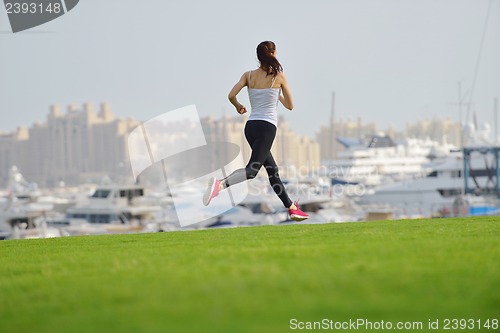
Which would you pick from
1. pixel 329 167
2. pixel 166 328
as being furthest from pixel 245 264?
pixel 329 167

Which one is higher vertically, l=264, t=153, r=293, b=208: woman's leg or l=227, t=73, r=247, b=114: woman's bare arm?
l=227, t=73, r=247, b=114: woman's bare arm

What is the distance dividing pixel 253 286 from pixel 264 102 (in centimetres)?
432

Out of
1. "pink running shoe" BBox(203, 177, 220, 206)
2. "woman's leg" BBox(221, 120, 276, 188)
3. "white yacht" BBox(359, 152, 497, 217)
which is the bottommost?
"white yacht" BBox(359, 152, 497, 217)

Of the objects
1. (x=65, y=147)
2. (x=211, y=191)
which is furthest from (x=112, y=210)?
(x=65, y=147)

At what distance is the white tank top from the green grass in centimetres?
195

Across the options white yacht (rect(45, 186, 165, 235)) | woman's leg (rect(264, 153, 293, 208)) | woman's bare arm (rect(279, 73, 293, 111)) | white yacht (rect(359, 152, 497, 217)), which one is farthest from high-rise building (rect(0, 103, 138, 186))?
woman's bare arm (rect(279, 73, 293, 111))

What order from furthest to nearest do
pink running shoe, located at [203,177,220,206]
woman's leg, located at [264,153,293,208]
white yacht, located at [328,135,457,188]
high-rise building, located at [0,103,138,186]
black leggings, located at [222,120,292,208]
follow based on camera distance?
1. high-rise building, located at [0,103,138,186]
2. white yacht, located at [328,135,457,188]
3. woman's leg, located at [264,153,293,208]
4. black leggings, located at [222,120,292,208]
5. pink running shoe, located at [203,177,220,206]

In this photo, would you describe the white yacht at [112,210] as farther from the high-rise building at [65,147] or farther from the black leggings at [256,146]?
the high-rise building at [65,147]

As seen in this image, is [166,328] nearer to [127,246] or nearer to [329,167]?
[127,246]

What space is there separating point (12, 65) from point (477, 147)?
43150 mm

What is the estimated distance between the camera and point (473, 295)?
4066 mm

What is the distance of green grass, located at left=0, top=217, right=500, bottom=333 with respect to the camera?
3.69 meters

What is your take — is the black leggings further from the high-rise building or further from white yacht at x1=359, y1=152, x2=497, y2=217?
the high-rise building

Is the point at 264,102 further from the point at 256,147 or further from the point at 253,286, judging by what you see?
the point at 253,286
